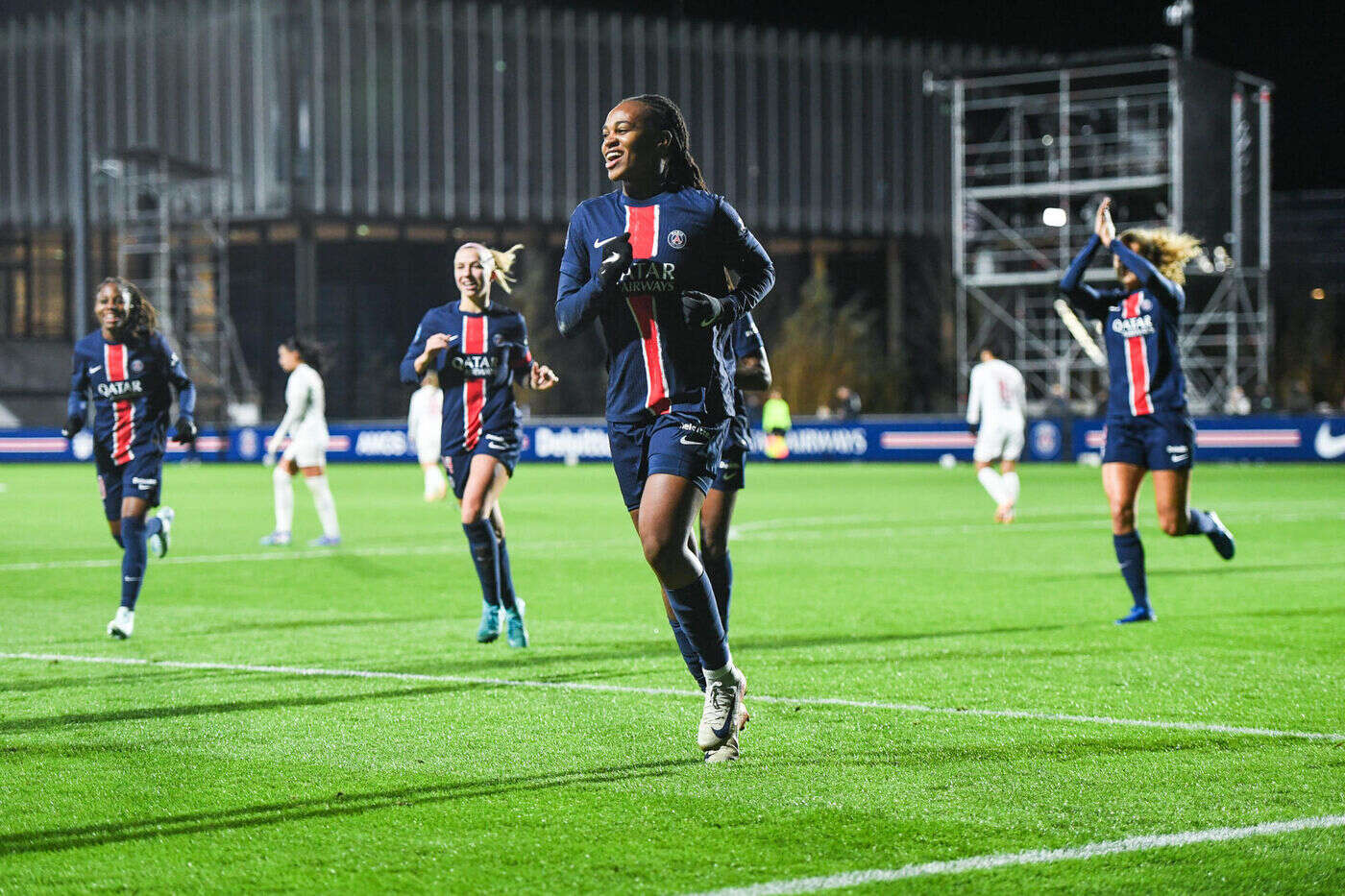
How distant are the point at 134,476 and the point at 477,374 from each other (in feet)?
7.00

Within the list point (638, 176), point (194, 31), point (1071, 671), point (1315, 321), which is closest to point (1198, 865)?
point (638, 176)

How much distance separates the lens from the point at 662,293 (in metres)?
6.04

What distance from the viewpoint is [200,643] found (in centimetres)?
979

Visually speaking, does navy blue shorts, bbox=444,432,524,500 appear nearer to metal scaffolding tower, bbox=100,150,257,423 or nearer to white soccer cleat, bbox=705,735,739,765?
white soccer cleat, bbox=705,735,739,765

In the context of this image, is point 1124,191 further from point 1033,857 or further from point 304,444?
point 1033,857

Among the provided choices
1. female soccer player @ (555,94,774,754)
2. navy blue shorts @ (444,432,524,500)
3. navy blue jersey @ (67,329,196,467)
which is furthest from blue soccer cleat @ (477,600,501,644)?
female soccer player @ (555,94,774,754)

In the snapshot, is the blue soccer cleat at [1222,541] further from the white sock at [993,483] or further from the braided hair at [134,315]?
the white sock at [993,483]

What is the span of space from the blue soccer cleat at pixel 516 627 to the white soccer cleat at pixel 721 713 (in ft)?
11.3

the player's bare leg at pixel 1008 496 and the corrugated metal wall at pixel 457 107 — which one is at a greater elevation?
the corrugated metal wall at pixel 457 107

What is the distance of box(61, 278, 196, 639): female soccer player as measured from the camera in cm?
1025

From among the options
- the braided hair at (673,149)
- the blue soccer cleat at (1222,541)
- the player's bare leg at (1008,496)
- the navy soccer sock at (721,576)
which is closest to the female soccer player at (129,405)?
the navy soccer sock at (721,576)

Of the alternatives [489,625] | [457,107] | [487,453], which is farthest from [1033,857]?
[457,107]

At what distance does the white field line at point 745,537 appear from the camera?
1540cm

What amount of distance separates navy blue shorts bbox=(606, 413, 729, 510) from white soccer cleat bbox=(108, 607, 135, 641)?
15.6ft
